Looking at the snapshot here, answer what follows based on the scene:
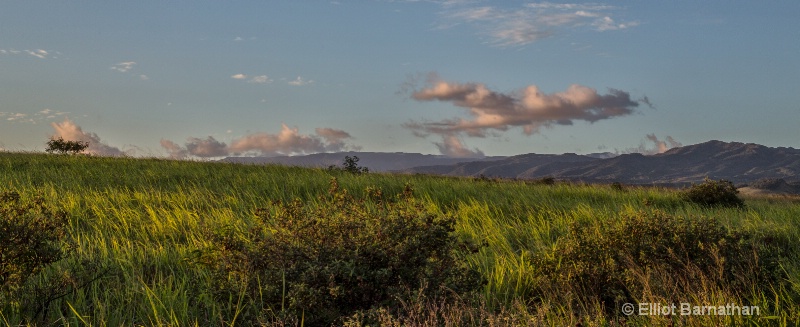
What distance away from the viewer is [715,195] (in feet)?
67.0

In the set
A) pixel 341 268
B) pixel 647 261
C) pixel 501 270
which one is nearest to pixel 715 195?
pixel 647 261

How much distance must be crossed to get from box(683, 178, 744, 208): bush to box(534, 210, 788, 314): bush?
13.6m

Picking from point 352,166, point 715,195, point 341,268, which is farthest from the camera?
point 352,166

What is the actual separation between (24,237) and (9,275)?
0.44 metres

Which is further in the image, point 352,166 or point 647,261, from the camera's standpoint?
point 352,166

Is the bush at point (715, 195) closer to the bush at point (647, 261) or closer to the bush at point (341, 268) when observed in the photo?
the bush at point (647, 261)

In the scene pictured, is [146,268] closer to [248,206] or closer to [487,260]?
[487,260]

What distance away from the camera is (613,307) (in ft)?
24.2

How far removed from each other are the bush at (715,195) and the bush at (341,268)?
17.3 meters

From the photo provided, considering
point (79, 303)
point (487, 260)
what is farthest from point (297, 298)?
A: point (487, 260)

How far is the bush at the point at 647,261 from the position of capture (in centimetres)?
711

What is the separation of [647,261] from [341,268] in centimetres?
407

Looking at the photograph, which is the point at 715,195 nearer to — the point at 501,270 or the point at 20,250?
the point at 501,270

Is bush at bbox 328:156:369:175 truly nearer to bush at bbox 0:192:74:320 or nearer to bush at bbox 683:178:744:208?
bush at bbox 683:178:744:208
